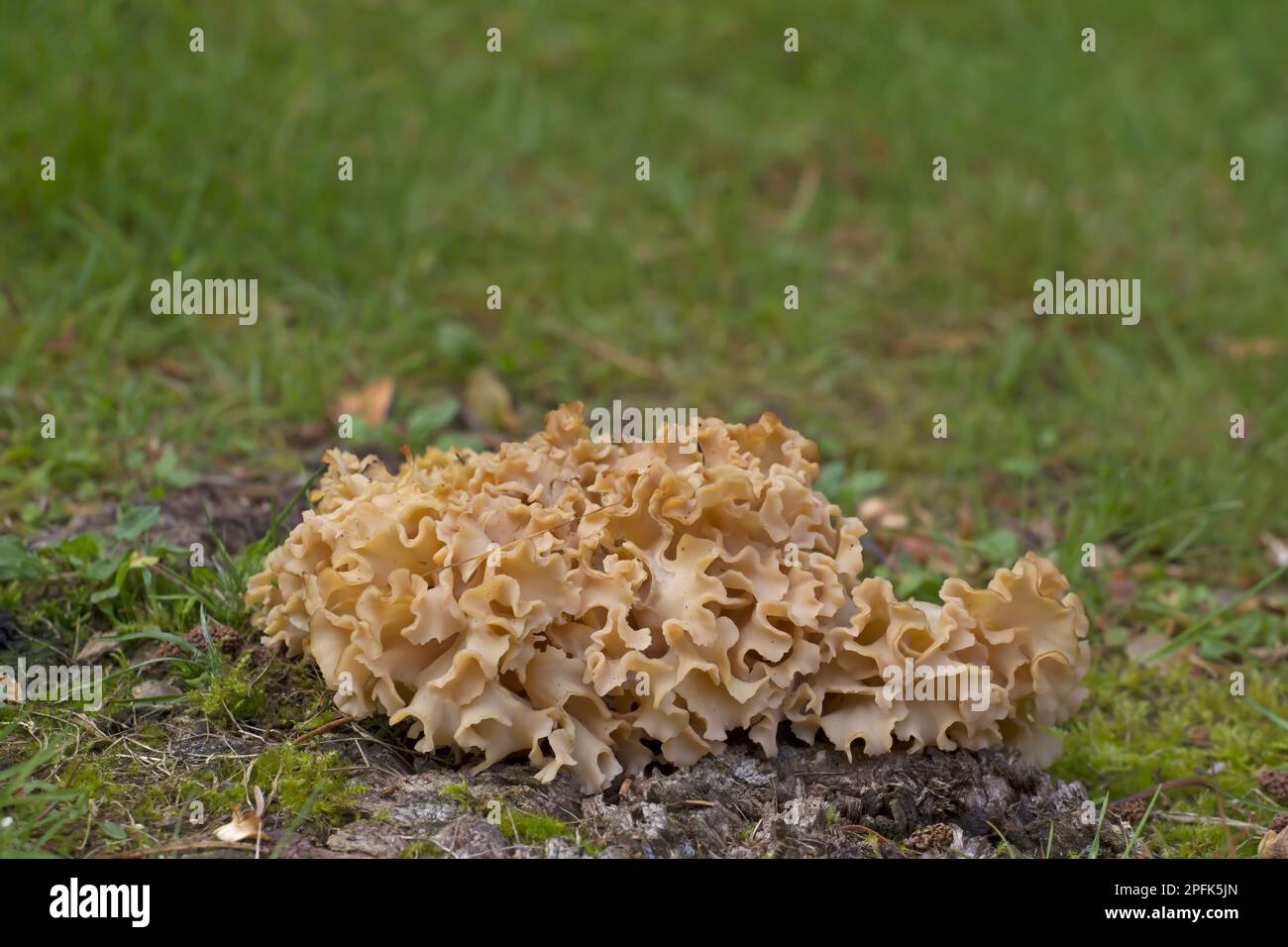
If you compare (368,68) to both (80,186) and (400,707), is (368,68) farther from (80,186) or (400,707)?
(400,707)

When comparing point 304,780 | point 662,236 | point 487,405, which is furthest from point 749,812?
point 662,236

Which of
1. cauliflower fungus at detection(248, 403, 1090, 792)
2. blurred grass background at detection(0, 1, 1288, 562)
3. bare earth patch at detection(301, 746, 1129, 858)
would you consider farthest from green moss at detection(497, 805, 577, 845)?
blurred grass background at detection(0, 1, 1288, 562)

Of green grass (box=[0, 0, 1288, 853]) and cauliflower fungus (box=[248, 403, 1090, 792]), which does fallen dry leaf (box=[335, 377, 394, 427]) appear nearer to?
green grass (box=[0, 0, 1288, 853])

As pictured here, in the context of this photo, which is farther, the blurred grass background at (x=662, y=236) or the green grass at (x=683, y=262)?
→ the blurred grass background at (x=662, y=236)

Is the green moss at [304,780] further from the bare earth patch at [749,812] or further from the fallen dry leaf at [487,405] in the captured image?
the fallen dry leaf at [487,405]

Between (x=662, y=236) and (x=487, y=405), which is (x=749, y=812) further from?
(x=662, y=236)

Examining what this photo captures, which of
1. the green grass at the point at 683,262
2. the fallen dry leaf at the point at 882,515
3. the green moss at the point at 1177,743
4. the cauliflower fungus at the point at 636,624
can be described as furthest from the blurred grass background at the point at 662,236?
the cauliflower fungus at the point at 636,624
